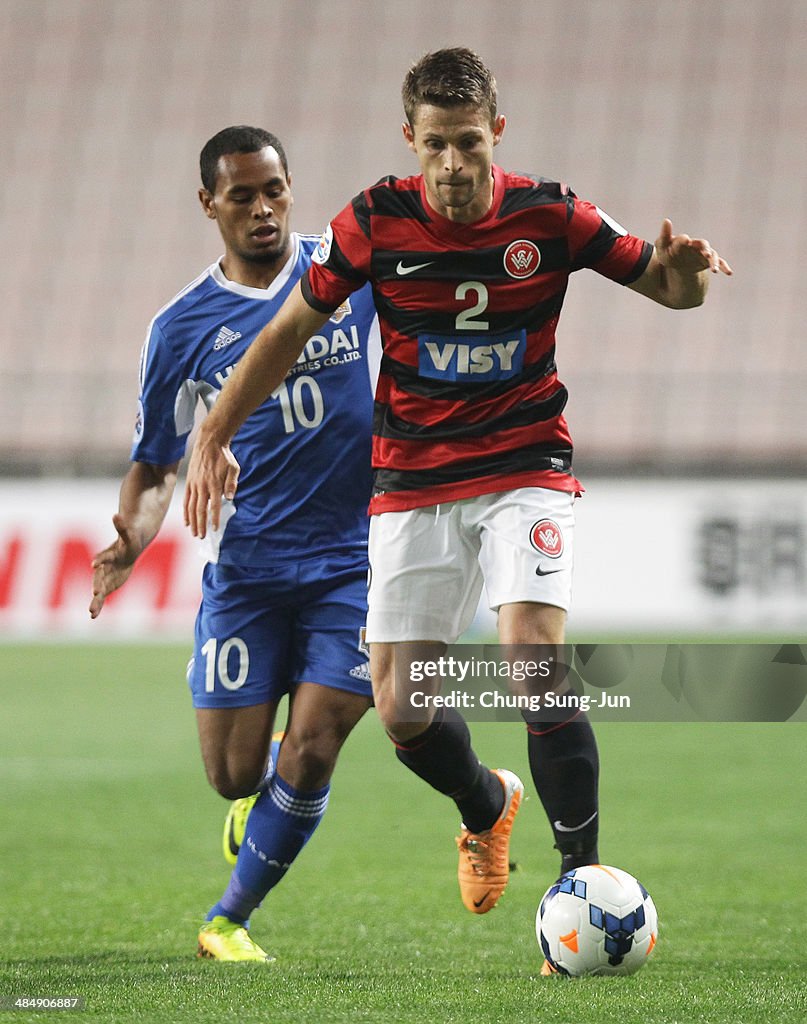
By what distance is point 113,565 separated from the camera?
4520 millimetres

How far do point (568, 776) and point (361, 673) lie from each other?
0.90m

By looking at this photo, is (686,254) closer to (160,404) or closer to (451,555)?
(451,555)

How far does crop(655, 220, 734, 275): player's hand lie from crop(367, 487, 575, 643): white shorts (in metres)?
0.64

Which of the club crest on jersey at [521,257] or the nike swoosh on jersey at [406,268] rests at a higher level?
the club crest on jersey at [521,257]

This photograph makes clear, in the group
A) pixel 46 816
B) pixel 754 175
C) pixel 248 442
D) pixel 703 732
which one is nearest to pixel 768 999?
pixel 248 442

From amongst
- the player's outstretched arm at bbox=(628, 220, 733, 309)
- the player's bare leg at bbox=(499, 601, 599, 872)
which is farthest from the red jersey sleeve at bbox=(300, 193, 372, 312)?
the player's bare leg at bbox=(499, 601, 599, 872)

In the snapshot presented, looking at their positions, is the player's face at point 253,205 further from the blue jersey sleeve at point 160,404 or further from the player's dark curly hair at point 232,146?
the blue jersey sleeve at point 160,404

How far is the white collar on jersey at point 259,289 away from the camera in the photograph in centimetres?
469

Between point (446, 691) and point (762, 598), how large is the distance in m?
9.62

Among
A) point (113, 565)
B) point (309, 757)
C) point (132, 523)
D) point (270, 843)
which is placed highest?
point (132, 523)

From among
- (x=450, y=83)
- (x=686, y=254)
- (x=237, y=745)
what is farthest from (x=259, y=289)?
(x=686, y=254)

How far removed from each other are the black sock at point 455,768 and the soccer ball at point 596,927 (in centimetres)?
60

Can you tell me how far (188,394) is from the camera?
4.73 m

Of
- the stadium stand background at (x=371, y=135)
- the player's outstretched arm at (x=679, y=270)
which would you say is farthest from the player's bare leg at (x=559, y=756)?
the stadium stand background at (x=371, y=135)
